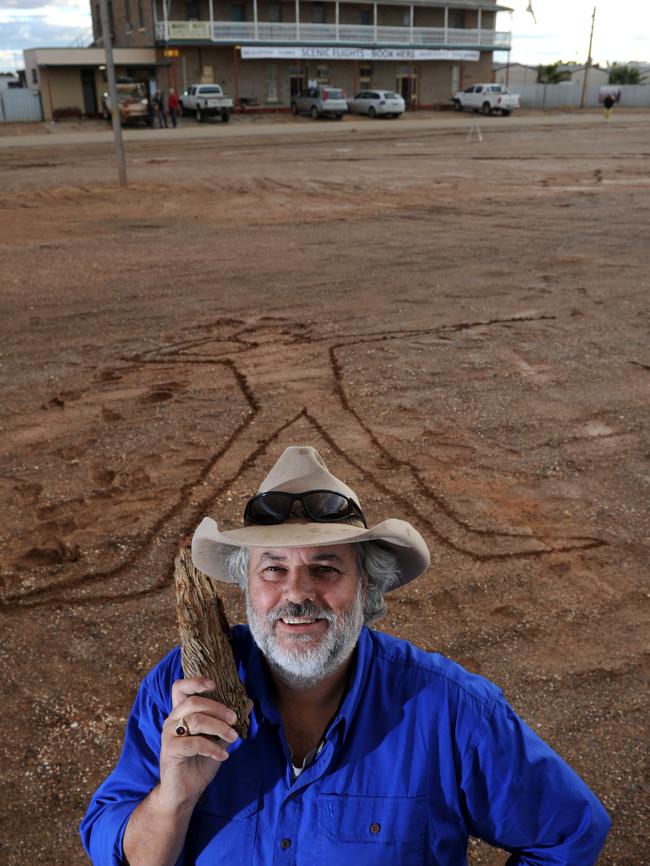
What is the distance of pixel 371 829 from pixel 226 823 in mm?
366

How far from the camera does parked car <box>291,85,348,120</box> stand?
39.0m

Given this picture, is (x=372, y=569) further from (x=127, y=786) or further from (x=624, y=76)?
(x=624, y=76)

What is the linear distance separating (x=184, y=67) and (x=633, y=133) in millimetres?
22822

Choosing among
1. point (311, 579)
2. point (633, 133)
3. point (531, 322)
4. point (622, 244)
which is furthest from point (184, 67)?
point (311, 579)

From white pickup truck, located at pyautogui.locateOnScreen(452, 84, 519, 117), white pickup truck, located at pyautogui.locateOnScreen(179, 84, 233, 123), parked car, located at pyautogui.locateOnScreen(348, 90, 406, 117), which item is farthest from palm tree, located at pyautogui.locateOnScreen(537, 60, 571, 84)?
white pickup truck, located at pyautogui.locateOnScreen(179, 84, 233, 123)

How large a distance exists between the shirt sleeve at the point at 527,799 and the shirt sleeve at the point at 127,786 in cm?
81

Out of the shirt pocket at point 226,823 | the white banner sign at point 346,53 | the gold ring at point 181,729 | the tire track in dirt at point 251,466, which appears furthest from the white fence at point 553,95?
the gold ring at point 181,729

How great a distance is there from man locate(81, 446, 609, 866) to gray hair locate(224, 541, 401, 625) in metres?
0.10

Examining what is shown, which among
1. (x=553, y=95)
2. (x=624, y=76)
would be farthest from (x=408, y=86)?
(x=624, y=76)

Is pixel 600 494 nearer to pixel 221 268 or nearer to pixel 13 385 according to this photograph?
pixel 13 385

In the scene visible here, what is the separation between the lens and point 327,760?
2.13 meters

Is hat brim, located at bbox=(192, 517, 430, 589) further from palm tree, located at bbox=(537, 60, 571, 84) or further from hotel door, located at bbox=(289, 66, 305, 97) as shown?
palm tree, located at bbox=(537, 60, 571, 84)

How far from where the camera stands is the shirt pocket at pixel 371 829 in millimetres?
2092

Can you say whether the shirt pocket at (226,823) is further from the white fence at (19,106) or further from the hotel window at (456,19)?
the hotel window at (456,19)
